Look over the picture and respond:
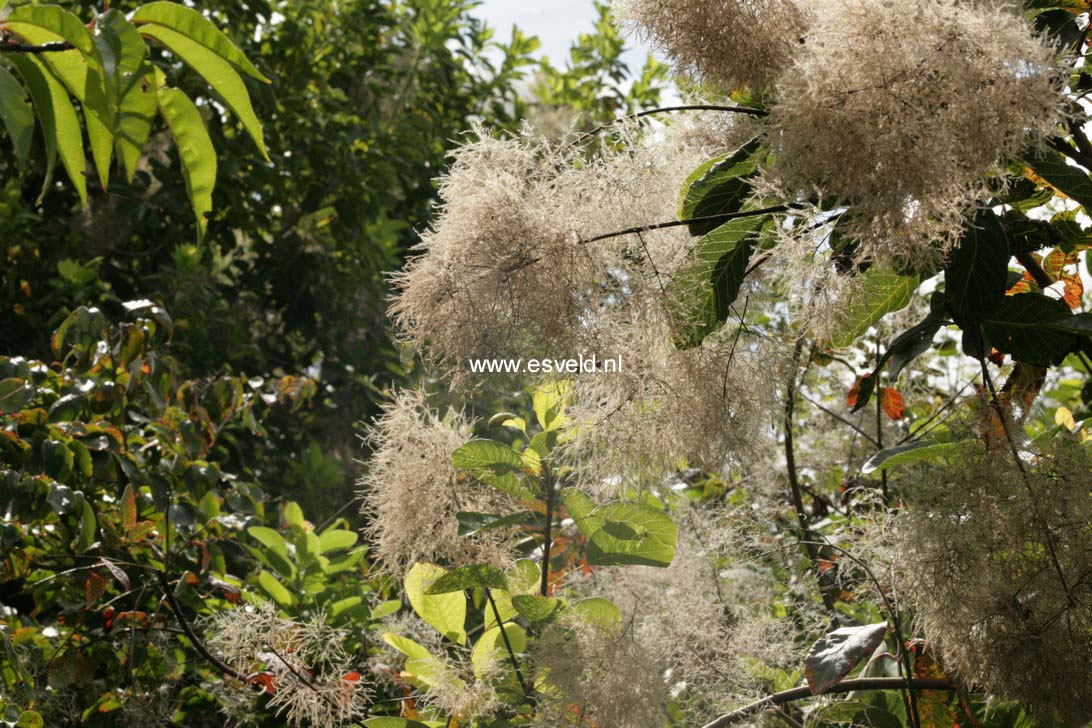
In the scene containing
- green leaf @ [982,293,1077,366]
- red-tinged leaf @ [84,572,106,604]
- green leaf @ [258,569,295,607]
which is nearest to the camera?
green leaf @ [982,293,1077,366]

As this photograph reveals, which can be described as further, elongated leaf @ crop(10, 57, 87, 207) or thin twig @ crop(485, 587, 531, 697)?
thin twig @ crop(485, 587, 531, 697)

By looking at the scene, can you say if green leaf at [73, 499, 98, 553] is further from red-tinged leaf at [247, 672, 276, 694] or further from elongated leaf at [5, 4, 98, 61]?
elongated leaf at [5, 4, 98, 61]

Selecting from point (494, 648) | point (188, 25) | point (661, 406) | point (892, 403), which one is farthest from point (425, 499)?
point (892, 403)

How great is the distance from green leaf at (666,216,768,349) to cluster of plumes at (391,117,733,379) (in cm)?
4

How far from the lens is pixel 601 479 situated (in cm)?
97

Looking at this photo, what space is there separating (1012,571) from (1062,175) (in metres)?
0.33

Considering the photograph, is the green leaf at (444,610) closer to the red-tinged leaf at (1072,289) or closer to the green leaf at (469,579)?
the green leaf at (469,579)

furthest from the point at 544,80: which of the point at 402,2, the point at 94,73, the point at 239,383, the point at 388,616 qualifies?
the point at 94,73

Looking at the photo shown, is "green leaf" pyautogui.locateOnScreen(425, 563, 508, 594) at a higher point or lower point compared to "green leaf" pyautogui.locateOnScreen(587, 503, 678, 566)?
lower

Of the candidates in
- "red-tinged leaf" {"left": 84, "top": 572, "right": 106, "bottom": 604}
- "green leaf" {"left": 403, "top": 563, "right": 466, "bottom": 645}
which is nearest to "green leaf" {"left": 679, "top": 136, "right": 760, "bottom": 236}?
"green leaf" {"left": 403, "top": 563, "right": 466, "bottom": 645}

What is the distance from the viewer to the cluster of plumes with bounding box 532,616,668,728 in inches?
39.8

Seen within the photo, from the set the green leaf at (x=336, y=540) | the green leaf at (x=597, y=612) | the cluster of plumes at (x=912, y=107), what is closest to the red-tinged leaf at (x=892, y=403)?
the green leaf at (x=597, y=612)

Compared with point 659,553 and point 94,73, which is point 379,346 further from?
point 94,73

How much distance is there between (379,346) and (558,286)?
236 cm
